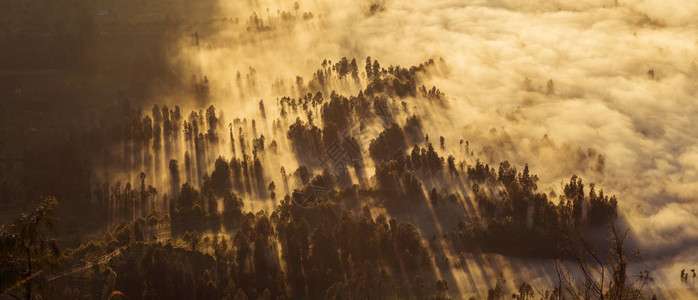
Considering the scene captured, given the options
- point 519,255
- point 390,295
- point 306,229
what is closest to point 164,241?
point 306,229

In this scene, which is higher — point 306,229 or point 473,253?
point 306,229

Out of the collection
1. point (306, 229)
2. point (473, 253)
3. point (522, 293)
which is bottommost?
point (522, 293)

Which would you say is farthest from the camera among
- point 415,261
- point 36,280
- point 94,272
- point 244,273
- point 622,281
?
point 415,261

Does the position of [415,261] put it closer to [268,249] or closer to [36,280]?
[268,249]

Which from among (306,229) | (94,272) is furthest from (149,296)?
(306,229)

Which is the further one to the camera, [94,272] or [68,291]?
[94,272]

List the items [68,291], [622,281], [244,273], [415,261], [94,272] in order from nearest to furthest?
[622,281], [68,291], [94,272], [244,273], [415,261]

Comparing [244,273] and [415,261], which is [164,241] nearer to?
[244,273]

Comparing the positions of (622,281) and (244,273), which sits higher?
(244,273)

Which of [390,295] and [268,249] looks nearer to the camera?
[390,295]
